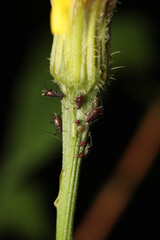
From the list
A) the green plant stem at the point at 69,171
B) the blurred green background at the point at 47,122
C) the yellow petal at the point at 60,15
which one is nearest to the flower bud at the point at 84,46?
the yellow petal at the point at 60,15

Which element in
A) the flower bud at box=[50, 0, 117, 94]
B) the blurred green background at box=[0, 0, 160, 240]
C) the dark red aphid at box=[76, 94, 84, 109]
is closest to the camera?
the flower bud at box=[50, 0, 117, 94]

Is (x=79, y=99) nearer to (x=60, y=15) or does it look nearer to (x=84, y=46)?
(x=84, y=46)

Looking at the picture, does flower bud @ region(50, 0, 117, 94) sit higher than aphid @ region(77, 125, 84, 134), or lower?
higher

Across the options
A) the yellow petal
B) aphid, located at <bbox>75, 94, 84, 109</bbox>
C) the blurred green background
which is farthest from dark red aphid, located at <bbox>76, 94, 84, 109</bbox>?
the blurred green background

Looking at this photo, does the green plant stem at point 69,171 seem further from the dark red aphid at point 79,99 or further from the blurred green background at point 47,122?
the blurred green background at point 47,122

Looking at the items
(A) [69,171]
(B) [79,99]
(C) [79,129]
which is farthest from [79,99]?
(A) [69,171]

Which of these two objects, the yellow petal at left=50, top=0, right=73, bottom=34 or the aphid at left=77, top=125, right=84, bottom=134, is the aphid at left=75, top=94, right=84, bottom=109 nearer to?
the aphid at left=77, top=125, right=84, bottom=134

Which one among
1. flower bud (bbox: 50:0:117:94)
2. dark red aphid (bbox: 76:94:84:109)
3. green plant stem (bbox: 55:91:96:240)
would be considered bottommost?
green plant stem (bbox: 55:91:96:240)
